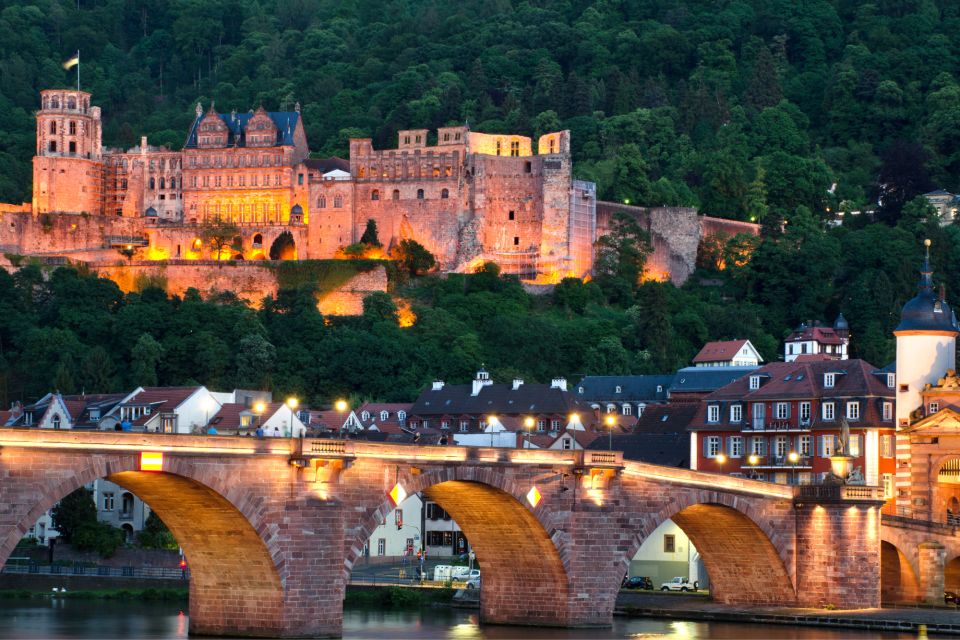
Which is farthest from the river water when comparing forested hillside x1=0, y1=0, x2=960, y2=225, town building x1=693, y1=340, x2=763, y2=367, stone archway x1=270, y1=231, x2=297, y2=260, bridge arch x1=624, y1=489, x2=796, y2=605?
forested hillside x1=0, y1=0, x2=960, y2=225

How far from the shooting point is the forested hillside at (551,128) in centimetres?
11500

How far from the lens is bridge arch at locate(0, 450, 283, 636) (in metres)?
50.6

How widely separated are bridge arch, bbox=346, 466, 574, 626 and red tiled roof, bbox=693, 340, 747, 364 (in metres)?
43.0

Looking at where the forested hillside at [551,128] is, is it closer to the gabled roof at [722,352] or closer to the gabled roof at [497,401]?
the gabled roof at [497,401]

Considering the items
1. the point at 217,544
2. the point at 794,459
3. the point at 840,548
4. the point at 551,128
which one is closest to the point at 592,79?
the point at 551,128

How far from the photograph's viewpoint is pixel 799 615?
62.3m

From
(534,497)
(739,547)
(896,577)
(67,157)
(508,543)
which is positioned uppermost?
Result: (67,157)

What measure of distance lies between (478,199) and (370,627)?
232 feet

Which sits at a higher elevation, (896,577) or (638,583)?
(896,577)

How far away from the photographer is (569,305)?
125m

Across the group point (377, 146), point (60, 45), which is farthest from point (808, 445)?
point (60, 45)

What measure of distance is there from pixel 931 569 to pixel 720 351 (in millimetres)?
35048

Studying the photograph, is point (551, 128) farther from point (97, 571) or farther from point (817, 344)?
point (97, 571)

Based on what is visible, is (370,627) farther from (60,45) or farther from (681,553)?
(60,45)
